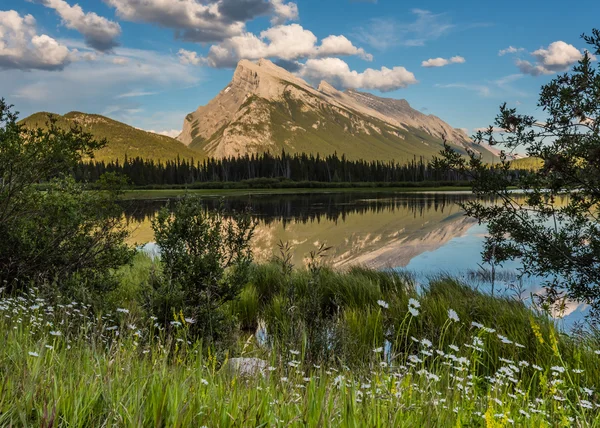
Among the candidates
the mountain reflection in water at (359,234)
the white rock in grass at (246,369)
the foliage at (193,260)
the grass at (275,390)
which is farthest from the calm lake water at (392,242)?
the grass at (275,390)

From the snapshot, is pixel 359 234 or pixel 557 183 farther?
pixel 359 234

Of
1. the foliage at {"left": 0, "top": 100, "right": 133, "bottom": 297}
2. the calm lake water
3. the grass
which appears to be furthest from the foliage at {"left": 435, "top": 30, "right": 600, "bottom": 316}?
the foliage at {"left": 0, "top": 100, "right": 133, "bottom": 297}

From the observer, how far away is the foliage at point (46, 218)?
1020 cm

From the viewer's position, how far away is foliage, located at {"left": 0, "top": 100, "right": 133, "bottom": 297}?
33.5 ft

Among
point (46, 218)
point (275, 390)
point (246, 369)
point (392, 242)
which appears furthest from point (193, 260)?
point (392, 242)

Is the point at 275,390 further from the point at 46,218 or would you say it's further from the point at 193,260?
the point at 46,218

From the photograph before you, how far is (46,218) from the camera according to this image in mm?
10766

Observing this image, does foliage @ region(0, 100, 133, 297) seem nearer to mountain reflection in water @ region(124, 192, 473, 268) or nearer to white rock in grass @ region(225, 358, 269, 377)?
white rock in grass @ region(225, 358, 269, 377)

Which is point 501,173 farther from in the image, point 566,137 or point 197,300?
point 197,300

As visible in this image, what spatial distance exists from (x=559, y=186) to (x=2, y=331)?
377 inches

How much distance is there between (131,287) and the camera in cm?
1400

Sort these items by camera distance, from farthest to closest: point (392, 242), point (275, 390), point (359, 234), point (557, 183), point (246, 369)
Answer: point (359, 234) → point (392, 242) → point (557, 183) → point (246, 369) → point (275, 390)

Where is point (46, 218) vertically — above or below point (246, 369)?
above

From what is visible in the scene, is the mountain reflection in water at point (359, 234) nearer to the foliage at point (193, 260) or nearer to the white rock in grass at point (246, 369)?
the foliage at point (193, 260)
